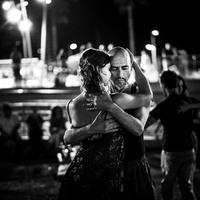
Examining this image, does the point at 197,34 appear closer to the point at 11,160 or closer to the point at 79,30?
the point at 79,30

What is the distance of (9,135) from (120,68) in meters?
9.44

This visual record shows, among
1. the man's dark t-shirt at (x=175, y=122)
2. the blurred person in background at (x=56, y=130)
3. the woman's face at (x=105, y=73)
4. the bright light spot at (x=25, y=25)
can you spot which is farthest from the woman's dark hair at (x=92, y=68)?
the bright light spot at (x=25, y=25)

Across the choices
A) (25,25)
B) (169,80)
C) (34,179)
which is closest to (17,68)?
(25,25)

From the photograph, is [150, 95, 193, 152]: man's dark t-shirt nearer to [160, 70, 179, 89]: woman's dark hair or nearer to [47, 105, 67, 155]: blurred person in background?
[160, 70, 179, 89]: woman's dark hair

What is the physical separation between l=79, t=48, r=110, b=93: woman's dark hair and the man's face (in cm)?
24

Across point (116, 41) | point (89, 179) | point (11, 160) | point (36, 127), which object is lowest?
point (11, 160)

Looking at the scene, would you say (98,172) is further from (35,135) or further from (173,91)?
(35,135)

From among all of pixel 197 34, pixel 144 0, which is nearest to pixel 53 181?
pixel 144 0

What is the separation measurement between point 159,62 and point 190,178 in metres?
17.9

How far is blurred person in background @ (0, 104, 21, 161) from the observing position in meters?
11.6

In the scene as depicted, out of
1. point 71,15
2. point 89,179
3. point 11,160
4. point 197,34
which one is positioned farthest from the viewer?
point 197,34

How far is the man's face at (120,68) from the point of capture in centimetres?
311

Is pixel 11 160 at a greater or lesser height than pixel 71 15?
lesser

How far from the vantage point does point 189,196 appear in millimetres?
4742
